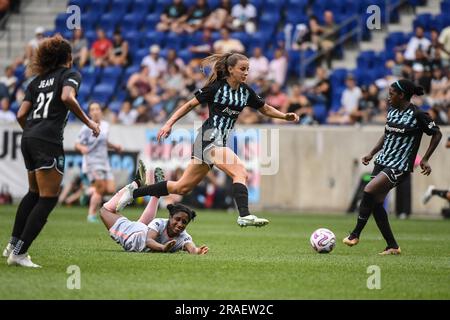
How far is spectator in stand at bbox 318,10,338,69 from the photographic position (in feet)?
87.1

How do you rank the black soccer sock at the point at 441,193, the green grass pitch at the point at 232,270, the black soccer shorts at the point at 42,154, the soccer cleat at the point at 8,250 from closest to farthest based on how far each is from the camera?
the green grass pitch at the point at 232,270 < the black soccer shorts at the point at 42,154 < the soccer cleat at the point at 8,250 < the black soccer sock at the point at 441,193

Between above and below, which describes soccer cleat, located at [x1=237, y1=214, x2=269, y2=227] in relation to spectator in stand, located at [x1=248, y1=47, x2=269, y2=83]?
below

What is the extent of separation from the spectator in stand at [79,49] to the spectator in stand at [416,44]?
29.7ft

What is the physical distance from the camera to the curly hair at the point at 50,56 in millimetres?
10140

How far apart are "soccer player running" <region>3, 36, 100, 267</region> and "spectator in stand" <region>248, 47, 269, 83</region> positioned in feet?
51.3

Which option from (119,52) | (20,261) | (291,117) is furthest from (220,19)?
(20,261)

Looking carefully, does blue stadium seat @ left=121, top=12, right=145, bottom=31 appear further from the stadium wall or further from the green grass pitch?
the green grass pitch

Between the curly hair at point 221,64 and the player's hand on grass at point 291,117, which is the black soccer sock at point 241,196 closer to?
the player's hand on grass at point 291,117

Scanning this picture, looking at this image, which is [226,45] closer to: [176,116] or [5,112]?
[5,112]

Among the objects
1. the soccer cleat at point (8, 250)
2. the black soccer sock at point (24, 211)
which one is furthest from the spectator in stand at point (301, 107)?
the black soccer sock at point (24, 211)

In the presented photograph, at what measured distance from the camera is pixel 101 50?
2833cm

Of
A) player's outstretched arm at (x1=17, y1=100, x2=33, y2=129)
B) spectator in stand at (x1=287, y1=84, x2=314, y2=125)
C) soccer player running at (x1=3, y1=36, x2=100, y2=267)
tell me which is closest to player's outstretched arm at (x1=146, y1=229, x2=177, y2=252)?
soccer player running at (x1=3, y1=36, x2=100, y2=267)

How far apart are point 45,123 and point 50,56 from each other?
70cm

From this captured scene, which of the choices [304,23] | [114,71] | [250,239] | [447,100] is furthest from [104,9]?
[250,239]
